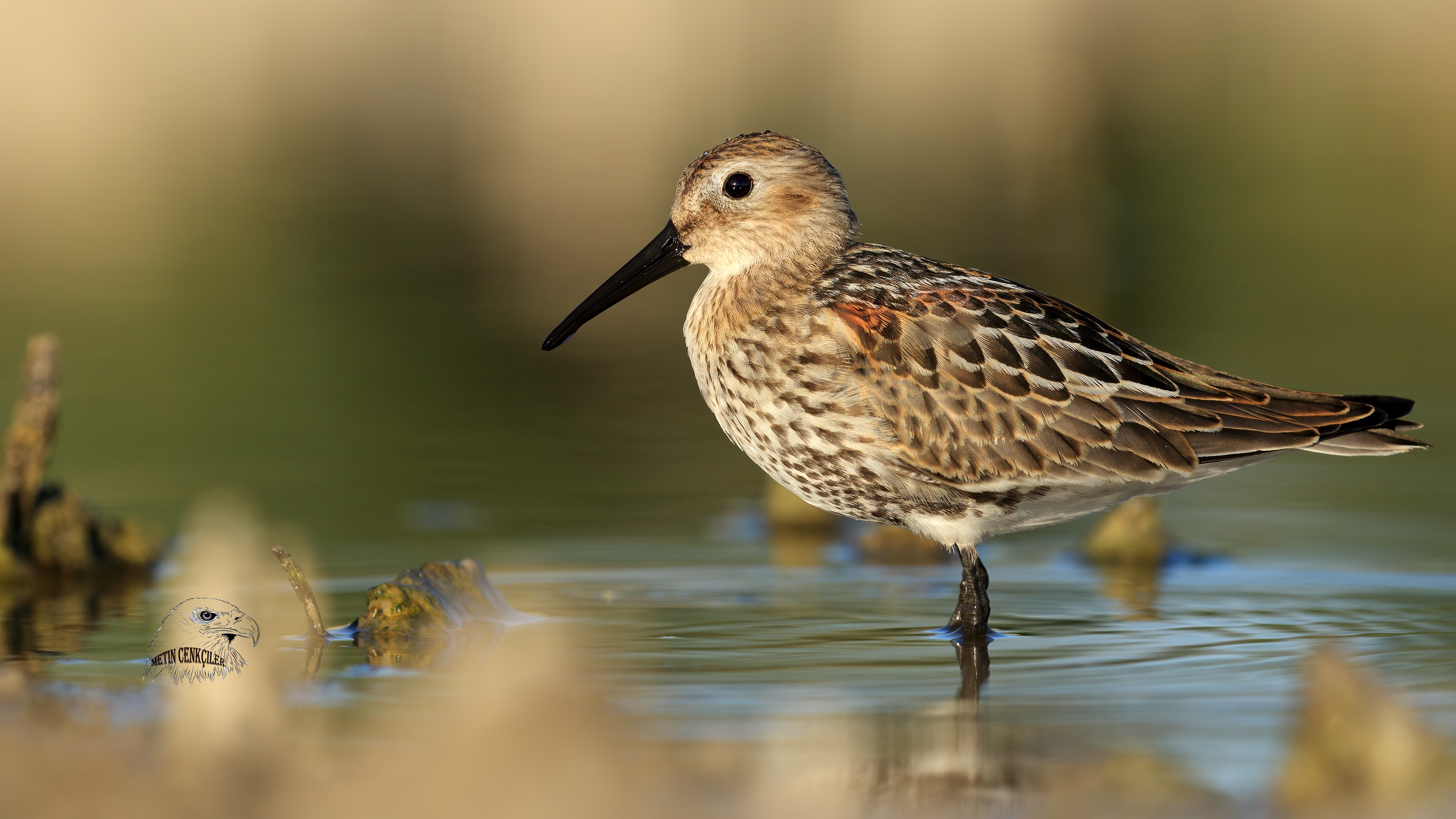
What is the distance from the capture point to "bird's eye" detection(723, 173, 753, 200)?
10281 mm

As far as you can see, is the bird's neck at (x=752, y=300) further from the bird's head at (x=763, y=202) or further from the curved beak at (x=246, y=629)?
the curved beak at (x=246, y=629)

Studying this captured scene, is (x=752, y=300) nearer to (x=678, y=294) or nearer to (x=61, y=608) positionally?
(x=61, y=608)

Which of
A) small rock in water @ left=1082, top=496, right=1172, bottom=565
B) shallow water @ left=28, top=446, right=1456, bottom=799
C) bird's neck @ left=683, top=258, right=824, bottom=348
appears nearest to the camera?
shallow water @ left=28, top=446, right=1456, bottom=799

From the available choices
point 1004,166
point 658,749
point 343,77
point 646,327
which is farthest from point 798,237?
point 343,77

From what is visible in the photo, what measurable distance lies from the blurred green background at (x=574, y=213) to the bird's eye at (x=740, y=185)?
2.67 m

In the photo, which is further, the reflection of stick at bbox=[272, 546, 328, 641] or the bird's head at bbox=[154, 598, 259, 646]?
the reflection of stick at bbox=[272, 546, 328, 641]

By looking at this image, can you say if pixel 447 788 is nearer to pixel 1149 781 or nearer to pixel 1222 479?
pixel 1149 781

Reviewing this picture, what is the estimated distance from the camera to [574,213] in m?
30.5

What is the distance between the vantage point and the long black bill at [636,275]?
10.5m

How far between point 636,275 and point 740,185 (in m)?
0.85

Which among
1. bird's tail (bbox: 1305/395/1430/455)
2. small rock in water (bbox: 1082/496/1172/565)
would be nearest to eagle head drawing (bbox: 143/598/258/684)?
small rock in water (bbox: 1082/496/1172/565)


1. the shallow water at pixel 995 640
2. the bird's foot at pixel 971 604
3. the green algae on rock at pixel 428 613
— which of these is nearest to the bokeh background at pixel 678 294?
the shallow water at pixel 995 640

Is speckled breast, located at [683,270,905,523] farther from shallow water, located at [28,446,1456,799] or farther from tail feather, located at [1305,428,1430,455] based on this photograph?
tail feather, located at [1305,428,1430,455]

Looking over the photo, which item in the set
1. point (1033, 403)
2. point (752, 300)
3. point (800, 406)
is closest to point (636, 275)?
point (752, 300)
